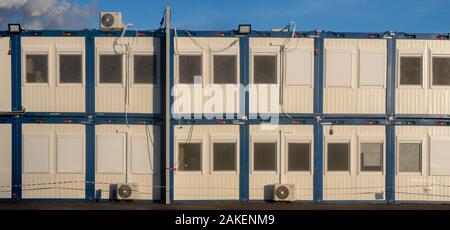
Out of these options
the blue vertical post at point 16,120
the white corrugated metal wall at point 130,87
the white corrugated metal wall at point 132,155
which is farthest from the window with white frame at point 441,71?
the blue vertical post at point 16,120

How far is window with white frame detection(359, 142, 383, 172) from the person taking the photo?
58.3 feet

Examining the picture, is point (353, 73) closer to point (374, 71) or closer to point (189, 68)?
point (374, 71)

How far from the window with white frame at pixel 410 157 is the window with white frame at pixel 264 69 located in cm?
440

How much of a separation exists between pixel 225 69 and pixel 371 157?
16.8 ft

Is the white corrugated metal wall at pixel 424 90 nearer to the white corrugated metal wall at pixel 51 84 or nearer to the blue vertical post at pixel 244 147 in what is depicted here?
the blue vertical post at pixel 244 147

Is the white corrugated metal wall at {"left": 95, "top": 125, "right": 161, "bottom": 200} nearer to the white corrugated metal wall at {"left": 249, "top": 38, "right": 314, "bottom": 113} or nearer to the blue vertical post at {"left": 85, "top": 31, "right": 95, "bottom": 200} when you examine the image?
the blue vertical post at {"left": 85, "top": 31, "right": 95, "bottom": 200}

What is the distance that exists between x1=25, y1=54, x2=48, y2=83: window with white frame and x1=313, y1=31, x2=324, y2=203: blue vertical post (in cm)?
804

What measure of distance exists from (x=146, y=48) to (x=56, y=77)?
2.80 meters

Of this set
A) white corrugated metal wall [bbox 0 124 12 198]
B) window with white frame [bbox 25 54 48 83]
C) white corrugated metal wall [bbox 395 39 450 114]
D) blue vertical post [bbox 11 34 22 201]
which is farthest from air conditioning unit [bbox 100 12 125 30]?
white corrugated metal wall [bbox 395 39 450 114]

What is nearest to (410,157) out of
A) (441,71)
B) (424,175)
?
(424,175)

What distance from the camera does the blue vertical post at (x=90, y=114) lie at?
1753 cm
